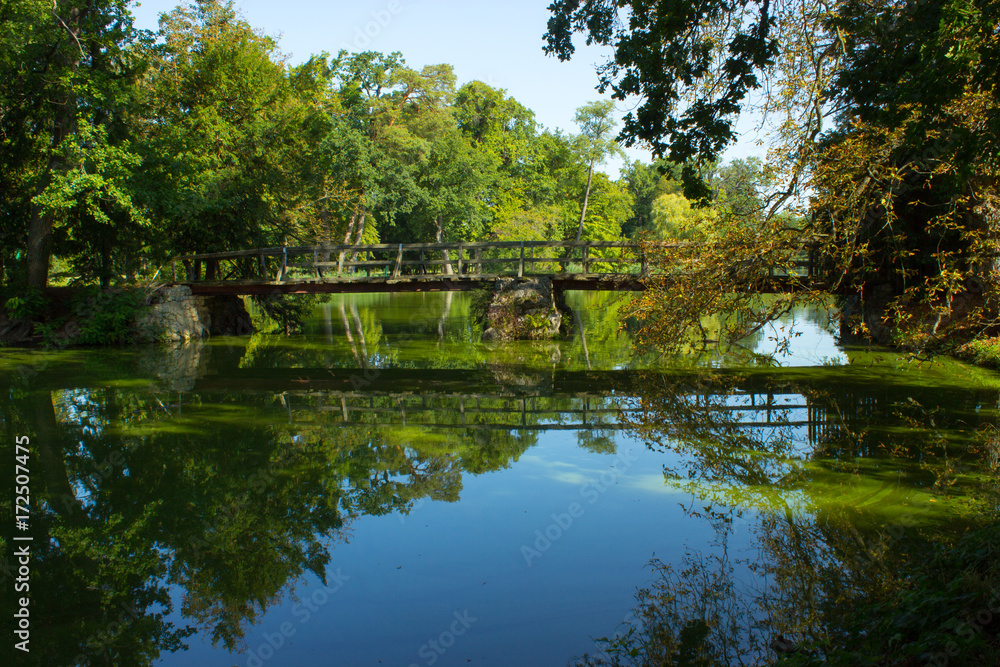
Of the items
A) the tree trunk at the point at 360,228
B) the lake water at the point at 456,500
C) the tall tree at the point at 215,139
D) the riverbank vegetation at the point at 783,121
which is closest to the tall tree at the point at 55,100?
the tall tree at the point at 215,139

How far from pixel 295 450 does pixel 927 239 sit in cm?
1363

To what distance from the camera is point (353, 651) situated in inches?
168

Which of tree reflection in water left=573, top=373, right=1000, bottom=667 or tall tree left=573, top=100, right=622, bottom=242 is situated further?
tall tree left=573, top=100, right=622, bottom=242

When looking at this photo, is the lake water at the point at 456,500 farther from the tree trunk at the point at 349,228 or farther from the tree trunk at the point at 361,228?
the tree trunk at the point at 361,228

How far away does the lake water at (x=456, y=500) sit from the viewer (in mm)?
4570

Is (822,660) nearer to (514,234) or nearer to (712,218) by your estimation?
(712,218)

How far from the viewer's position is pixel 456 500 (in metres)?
6.85

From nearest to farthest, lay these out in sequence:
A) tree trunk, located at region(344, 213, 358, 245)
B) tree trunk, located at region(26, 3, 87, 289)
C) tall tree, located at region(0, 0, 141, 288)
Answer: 1. tall tree, located at region(0, 0, 141, 288)
2. tree trunk, located at region(26, 3, 87, 289)
3. tree trunk, located at region(344, 213, 358, 245)

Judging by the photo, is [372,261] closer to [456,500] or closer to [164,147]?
[164,147]

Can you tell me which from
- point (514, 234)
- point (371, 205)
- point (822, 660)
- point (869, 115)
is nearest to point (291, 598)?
point (822, 660)

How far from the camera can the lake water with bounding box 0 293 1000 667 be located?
457cm

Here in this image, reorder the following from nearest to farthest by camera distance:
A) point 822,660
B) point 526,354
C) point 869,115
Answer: point 822,660 → point 869,115 → point 526,354

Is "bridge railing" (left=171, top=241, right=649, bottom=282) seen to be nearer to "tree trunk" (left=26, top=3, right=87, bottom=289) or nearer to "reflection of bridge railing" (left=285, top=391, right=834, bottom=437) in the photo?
"tree trunk" (left=26, top=3, right=87, bottom=289)

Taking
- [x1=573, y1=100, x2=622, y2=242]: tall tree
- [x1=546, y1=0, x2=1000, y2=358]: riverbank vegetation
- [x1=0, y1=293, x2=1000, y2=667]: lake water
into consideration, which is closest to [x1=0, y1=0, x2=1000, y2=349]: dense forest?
[x1=546, y1=0, x2=1000, y2=358]: riverbank vegetation
